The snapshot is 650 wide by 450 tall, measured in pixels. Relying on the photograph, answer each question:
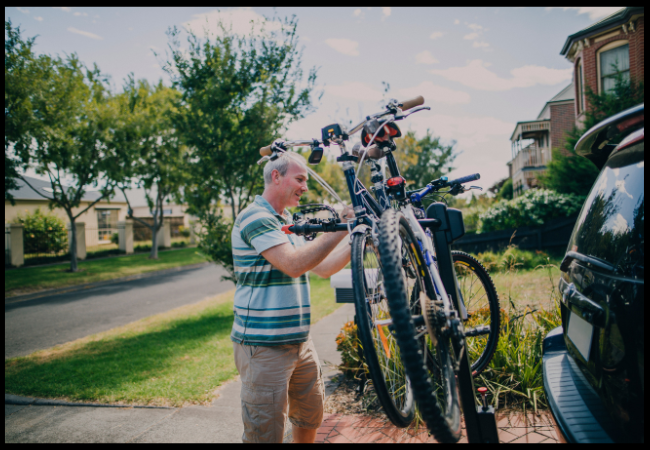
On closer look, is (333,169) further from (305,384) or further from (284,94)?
(305,384)

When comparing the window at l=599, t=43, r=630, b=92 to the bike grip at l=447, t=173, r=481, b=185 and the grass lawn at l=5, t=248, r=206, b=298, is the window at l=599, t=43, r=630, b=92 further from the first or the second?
the grass lawn at l=5, t=248, r=206, b=298

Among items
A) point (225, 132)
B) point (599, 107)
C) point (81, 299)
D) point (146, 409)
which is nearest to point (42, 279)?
point (81, 299)

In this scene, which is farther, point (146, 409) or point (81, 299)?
point (81, 299)

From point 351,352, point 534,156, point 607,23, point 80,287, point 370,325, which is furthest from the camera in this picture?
point 534,156

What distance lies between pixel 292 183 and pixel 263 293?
0.77m

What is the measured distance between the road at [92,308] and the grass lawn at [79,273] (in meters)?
1.39

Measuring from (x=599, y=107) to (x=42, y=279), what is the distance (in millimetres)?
22107

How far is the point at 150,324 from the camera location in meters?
8.40

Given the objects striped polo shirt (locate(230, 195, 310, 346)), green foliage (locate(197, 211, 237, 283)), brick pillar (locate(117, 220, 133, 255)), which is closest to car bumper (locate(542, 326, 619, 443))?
striped polo shirt (locate(230, 195, 310, 346))

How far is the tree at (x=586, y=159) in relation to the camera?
1206 cm

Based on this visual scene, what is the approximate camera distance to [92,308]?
10.6 m

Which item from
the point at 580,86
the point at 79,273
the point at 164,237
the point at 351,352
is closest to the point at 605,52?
the point at 580,86

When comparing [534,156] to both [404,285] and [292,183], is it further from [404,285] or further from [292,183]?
[404,285]

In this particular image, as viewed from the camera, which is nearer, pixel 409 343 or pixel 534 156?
pixel 409 343
